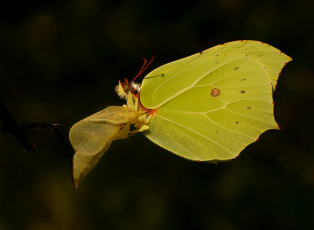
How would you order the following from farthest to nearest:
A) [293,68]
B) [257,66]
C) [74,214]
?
[293,68] < [74,214] < [257,66]

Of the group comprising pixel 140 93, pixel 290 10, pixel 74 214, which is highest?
pixel 140 93

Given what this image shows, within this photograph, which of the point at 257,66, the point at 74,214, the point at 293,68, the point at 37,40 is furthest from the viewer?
the point at 293,68

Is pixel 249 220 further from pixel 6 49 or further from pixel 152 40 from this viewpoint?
pixel 6 49

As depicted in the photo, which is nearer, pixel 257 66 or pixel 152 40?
pixel 257 66

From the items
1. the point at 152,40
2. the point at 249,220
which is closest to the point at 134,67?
the point at 152,40

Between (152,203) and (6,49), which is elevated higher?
(6,49)

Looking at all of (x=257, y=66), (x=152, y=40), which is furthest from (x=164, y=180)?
(x=257, y=66)

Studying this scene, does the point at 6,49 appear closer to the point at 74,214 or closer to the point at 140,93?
the point at 74,214
